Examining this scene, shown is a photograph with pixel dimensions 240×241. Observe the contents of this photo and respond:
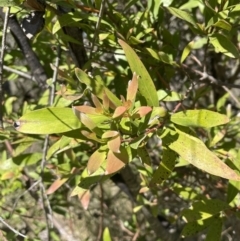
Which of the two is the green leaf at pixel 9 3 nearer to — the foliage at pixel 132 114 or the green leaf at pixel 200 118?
the foliage at pixel 132 114

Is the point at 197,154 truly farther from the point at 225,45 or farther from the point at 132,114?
the point at 225,45

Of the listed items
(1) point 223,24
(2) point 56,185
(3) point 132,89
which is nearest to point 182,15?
(1) point 223,24

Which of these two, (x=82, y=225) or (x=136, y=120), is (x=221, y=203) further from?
(x=82, y=225)

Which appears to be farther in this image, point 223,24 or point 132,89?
point 223,24

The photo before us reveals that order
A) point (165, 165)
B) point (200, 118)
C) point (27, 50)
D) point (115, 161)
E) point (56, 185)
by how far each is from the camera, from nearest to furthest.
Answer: point (115, 161)
point (200, 118)
point (165, 165)
point (56, 185)
point (27, 50)

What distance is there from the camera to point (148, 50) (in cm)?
121

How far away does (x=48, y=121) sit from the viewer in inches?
36.4

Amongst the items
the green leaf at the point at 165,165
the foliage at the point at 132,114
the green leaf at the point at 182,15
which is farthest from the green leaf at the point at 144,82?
the green leaf at the point at 182,15

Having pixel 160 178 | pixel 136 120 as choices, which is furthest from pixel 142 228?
pixel 136 120

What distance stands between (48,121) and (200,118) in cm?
29

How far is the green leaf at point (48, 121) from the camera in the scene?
915mm

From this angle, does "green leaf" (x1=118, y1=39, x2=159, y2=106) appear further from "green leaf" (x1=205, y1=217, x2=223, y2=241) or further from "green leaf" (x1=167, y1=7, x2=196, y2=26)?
"green leaf" (x1=205, y1=217, x2=223, y2=241)

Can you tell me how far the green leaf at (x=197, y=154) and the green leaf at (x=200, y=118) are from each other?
0.02 metres

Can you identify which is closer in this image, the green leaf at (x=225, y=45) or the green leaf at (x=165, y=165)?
the green leaf at (x=165, y=165)
